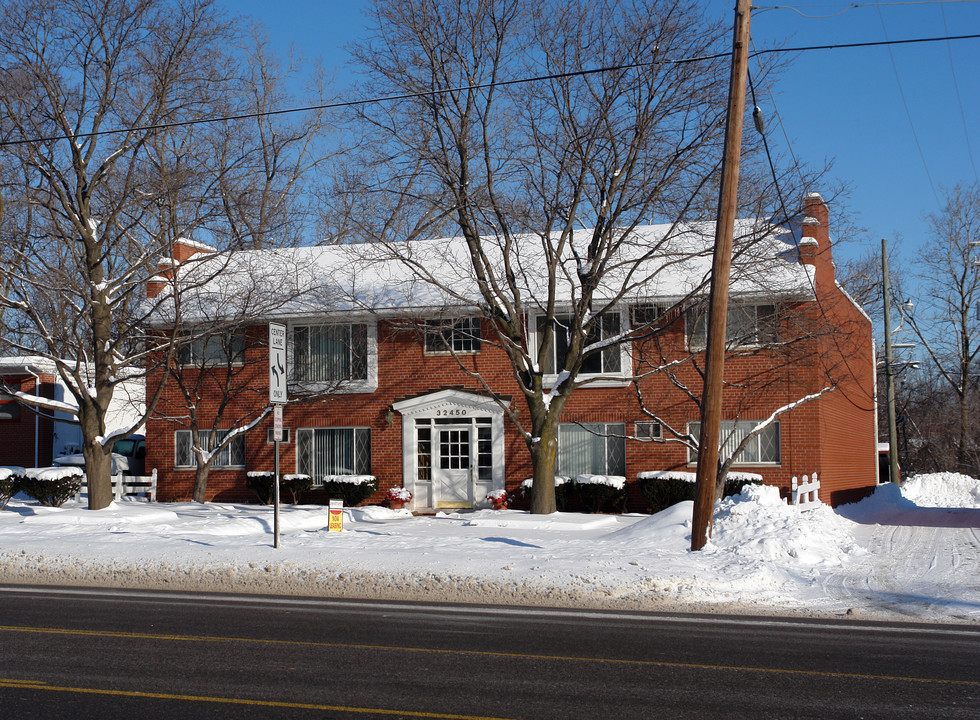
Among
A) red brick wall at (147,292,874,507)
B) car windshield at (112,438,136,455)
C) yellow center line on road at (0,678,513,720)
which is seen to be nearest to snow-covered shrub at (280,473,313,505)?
red brick wall at (147,292,874,507)

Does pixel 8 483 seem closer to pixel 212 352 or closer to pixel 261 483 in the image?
pixel 261 483

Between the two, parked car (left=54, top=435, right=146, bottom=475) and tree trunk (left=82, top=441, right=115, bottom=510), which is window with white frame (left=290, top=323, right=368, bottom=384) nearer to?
tree trunk (left=82, top=441, right=115, bottom=510)

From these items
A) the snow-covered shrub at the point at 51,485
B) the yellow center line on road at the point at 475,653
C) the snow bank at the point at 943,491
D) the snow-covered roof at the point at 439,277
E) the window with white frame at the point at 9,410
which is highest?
the snow-covered roof at the point at 439,277

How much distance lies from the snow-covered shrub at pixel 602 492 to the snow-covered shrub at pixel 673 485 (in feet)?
1.88

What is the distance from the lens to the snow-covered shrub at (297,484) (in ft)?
92.0

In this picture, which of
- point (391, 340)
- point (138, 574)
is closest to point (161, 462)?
point (391, 340)

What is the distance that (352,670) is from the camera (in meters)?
8.27

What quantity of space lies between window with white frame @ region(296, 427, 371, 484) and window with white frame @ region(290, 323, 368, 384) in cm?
152

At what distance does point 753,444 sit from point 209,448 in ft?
50.7

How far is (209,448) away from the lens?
29.5m

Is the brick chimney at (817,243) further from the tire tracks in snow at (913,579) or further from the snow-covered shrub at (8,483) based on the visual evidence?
the snow-covered shrub at (8,483)

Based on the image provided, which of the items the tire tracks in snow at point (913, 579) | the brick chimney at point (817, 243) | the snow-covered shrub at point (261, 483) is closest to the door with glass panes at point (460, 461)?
the snow-covered shrub at point (261, 483)

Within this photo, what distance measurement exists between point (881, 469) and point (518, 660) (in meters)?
44.9

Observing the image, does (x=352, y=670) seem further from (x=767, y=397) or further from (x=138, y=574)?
(x=767, y=397)
